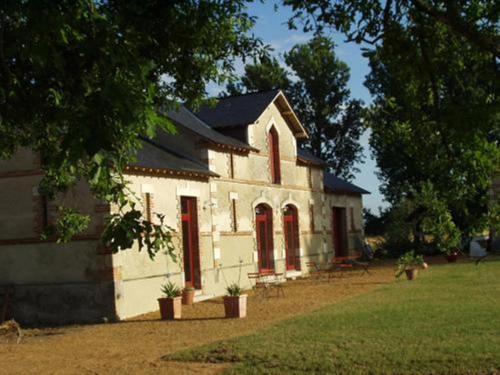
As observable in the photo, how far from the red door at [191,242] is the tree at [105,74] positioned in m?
8.27

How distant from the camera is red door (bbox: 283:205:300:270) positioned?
2478cm

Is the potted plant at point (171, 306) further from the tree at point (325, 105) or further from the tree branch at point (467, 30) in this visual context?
the tree at point (325, 105)

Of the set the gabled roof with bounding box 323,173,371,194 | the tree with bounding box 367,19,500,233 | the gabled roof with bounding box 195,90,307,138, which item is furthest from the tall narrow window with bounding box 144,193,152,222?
the gabled roof with bounding box 323,173,371,194

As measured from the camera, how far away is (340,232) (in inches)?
1227

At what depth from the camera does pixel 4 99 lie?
6395 mm

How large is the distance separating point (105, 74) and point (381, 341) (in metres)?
6.34

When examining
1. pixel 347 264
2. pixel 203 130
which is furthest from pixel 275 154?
pixel 347 264

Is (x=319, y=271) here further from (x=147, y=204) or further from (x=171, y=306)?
(x=171, y=306)

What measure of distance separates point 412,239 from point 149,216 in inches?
960

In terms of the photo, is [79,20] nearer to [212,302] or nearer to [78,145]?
[78,145]

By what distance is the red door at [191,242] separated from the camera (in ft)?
60.9

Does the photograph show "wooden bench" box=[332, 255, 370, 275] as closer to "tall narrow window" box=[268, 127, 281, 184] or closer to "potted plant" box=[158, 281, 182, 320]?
"tall narrow window" box=[268, 127, 281, 184]

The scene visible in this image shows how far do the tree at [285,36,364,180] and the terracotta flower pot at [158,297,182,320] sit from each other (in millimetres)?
32951

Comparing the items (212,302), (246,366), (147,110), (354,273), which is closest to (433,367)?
(246,366)
